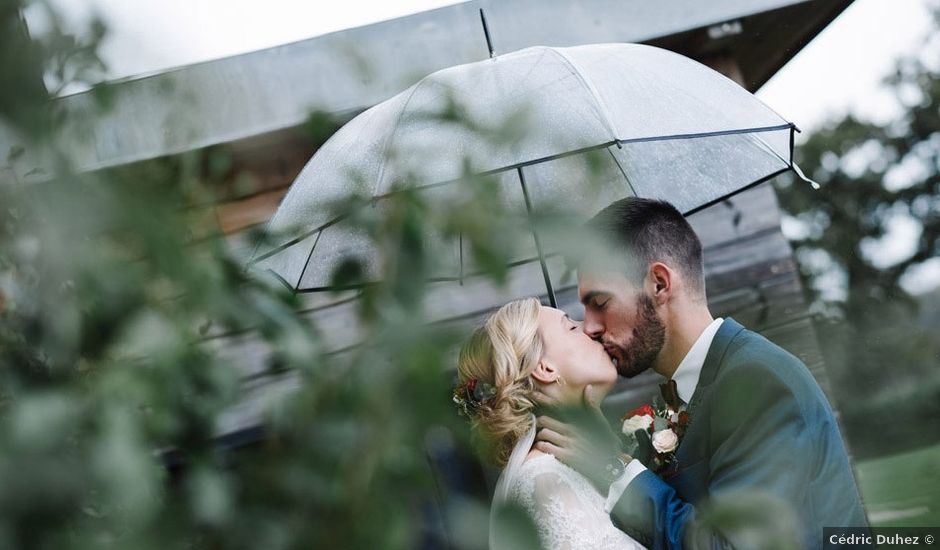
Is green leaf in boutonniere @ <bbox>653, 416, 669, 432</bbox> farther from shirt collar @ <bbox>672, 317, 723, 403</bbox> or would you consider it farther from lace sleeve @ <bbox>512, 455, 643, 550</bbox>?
lace sleeve @ <bbox>512, 455, 643, 550</bbox>

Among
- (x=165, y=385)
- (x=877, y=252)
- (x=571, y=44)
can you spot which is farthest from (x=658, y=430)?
(x=877, y=252)

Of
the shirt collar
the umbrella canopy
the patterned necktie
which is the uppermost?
the umbrella canopy

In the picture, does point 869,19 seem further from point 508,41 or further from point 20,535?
point 20,535

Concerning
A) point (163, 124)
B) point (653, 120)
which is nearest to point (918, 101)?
point (653, 120)

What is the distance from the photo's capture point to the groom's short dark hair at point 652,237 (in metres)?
2.87

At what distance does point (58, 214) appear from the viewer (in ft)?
1.80

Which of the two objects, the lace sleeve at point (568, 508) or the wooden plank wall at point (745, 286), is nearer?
the lace sleeve at point (568, 508)

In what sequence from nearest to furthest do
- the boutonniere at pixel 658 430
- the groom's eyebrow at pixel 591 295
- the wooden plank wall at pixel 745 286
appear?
the boutonniere at pixel 658 430
the groom's eyebrow at pixel 591 295
the wooden plank wall at pixel 745 286

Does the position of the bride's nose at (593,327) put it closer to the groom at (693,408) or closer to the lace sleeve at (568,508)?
the groom at (693,408)

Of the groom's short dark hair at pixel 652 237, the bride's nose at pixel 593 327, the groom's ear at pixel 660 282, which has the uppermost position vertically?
the groom's short dark hair at pixel 652 237

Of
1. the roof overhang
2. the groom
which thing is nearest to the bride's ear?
the groom

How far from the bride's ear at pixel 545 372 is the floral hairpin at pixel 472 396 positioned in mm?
140

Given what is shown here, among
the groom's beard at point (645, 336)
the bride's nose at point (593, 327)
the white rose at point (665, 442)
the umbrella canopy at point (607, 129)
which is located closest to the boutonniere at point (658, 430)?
the white rose at point (665, 442)

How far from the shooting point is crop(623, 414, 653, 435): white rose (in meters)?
2.92
